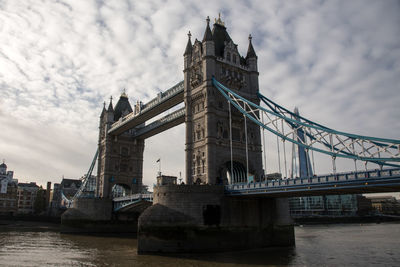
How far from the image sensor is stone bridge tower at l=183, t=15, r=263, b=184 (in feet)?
133

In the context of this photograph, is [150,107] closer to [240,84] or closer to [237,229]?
[240,84]

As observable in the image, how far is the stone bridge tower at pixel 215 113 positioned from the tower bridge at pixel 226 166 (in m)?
0.12

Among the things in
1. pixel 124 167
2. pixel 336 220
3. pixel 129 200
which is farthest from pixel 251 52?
pixel 336 220

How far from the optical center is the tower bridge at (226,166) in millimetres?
27922

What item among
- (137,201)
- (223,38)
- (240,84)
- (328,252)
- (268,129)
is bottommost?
→ (328,252)

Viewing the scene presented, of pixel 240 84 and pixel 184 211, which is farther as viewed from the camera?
pixel 240 84

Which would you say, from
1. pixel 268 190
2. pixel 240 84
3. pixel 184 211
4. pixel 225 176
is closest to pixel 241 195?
pixel 268 190

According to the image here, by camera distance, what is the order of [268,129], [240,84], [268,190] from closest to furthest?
[268,190] → [268,129] → [240,84]

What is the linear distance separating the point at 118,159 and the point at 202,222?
42382mm

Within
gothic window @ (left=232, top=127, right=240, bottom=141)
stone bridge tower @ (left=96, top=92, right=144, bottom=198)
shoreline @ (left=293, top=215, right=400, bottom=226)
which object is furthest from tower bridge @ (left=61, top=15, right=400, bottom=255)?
shoreline @ (left=293, top=215, right=400, bottom=226)

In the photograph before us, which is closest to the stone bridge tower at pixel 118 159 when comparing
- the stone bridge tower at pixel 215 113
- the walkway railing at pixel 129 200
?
the walkway railing at pixel 129 200

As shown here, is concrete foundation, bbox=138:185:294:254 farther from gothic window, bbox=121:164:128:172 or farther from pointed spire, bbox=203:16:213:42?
gothic window, bbox=121:164:128:172

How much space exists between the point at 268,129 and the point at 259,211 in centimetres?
860

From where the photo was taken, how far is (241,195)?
3284 centimetres
